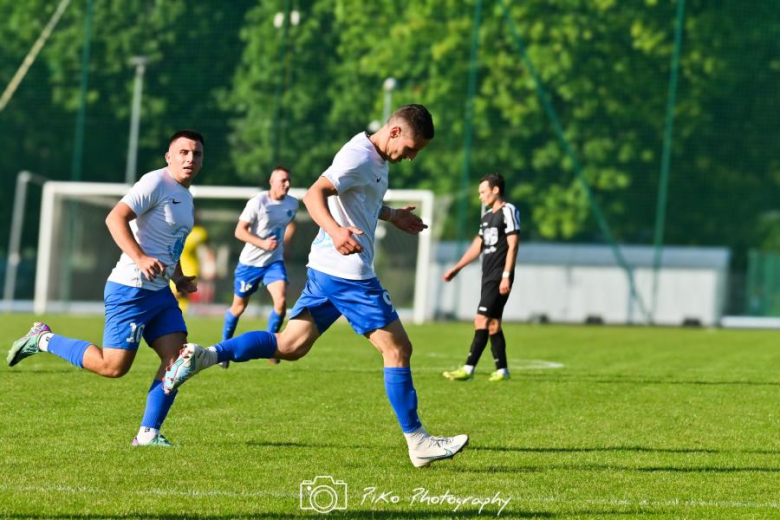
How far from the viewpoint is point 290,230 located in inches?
611

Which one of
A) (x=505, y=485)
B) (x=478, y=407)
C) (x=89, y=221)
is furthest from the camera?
(x=89, y=221)

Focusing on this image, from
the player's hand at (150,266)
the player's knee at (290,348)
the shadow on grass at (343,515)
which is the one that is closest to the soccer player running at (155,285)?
the player's hand at (150,266)

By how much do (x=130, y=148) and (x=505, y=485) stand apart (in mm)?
30470

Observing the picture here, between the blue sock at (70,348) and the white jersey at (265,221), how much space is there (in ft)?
21.2

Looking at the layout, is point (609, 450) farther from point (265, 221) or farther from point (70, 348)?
point (265, 221)

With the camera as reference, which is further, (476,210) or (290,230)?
(476,210)

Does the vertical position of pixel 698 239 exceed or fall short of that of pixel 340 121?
it falls short

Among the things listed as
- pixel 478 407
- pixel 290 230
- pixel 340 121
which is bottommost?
pixel 478 407

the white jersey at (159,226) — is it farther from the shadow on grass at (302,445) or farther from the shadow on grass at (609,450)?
the shadow on grass at (609,450)

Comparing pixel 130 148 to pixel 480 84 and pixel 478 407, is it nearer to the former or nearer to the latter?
pixel 480 84

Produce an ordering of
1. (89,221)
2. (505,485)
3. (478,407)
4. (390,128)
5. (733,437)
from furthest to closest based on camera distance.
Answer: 1. (89,221)
2. (478,407)
3. (733,437)
4. (390,128)
5. (505,485)

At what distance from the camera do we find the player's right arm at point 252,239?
46.5 ft

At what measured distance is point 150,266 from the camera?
7453mm

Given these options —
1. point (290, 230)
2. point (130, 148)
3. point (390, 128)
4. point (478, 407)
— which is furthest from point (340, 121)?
point (390, 128)
